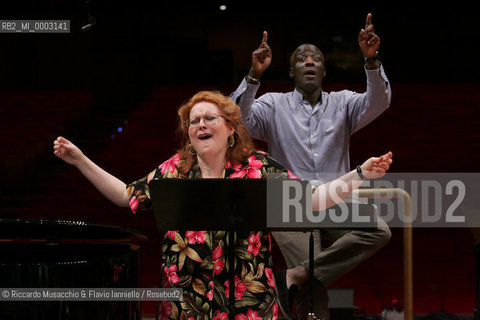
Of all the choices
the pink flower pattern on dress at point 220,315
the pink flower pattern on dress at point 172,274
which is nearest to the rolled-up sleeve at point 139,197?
the pink flower pattern on dress at point 172,274

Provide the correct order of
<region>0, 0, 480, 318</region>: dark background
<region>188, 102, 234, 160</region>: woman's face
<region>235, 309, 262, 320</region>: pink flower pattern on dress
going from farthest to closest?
<region>0, 0, 480, 318</region>: dark background < <region>188, 102, 234, 160</region>: woman's face < <region>235, 309, 262, 320</region>: pink flower pattern on dress

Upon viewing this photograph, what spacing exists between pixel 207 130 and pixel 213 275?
0.51 metres

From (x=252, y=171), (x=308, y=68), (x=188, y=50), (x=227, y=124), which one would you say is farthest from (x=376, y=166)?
(x=188, y=50)

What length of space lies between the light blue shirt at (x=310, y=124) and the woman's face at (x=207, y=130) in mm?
617

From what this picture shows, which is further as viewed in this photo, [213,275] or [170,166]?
[170,166]

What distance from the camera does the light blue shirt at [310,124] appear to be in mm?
2752

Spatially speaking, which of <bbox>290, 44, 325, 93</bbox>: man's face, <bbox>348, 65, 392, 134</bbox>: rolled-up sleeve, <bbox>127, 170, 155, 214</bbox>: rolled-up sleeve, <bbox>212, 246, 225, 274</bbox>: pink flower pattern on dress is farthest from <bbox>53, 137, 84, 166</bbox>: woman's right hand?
<bbox>348, 65, 392, 134</bbox>: rolled-up sleeve

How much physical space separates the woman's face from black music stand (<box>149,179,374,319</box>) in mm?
343

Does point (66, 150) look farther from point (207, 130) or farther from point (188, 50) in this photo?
point (188, 50)

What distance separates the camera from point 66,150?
205 cm

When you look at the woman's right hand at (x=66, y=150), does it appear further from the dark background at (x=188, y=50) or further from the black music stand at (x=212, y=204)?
the dark background at (x=188, y=50)

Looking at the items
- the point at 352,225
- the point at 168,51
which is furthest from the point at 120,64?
the point at 352,225

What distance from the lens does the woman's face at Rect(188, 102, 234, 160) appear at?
6.77ft

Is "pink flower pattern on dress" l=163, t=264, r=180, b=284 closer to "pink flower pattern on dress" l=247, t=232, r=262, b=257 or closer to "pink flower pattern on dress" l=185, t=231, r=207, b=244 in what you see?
"pink flower pattern on dress" l=185, t=231, r=207, b=244
